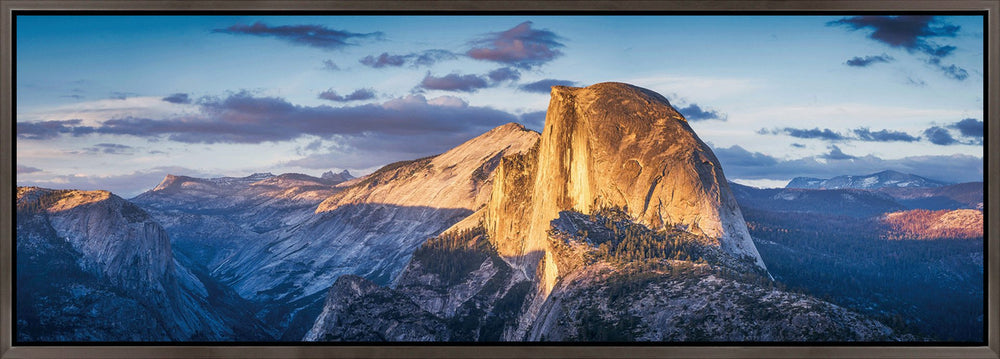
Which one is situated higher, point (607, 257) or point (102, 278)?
point (607, 257)

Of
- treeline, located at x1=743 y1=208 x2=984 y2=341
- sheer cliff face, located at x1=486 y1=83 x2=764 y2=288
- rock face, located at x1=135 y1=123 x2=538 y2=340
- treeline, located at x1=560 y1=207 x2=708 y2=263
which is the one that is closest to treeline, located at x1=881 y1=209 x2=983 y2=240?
treeline, located at x1=743 y1=208 x2=984 y2=341

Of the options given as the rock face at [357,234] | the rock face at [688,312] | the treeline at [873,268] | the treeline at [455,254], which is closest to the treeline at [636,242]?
the rock face at [688,312]

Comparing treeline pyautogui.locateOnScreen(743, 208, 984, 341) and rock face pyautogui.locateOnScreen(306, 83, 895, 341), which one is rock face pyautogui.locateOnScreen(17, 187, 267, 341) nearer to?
rock face pyautogui.locateOnScreen(306, 83, 895, 341)

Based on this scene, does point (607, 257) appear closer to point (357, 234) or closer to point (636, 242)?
point (636, 242)

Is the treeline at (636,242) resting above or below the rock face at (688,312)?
above

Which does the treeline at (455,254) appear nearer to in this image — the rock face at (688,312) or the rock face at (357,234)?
the rock face at (357,234)

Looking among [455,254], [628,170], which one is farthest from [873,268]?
[455,254]

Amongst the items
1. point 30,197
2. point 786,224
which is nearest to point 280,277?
point 30,197
